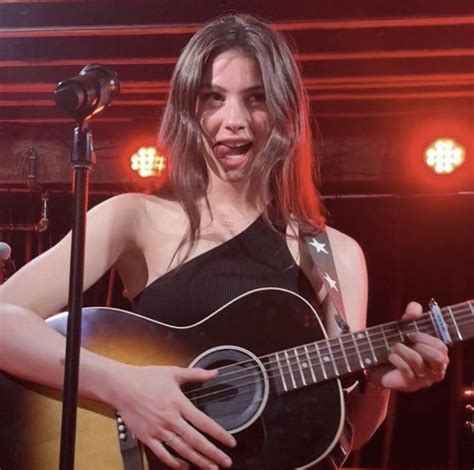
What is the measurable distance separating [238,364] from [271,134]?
639mm

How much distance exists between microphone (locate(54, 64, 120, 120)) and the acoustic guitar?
1.75 feet

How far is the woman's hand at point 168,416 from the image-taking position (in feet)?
5.81

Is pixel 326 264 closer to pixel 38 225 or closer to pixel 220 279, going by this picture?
pixel 220 279

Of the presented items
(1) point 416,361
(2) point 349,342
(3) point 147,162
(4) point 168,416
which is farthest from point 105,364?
(3) point 147,162

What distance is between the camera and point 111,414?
1.88 metres

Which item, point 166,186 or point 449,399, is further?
point 449,399

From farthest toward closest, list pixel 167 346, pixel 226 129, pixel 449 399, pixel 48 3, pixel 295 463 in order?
pixel 449 399 → pixel 48 3 → pixel 226 129 → pixel 167 346 → pixel 295 463

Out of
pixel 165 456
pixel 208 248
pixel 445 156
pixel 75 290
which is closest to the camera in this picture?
pixel 75 290

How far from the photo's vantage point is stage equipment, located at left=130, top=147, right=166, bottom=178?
6527 millimetres

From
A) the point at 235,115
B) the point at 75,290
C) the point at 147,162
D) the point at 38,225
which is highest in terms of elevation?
the point at 147,162

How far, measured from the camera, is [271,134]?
2154mm

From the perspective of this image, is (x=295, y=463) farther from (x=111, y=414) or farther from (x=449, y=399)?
(x=449, y=399)

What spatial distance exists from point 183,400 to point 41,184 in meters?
5.34

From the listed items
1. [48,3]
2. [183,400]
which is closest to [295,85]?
[183,400]
